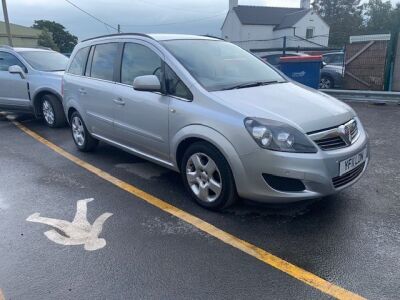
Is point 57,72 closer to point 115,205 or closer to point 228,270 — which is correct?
point 115,205

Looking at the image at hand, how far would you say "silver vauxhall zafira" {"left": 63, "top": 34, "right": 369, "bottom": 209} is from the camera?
3346 millimetres

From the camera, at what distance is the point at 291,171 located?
328 centimetres

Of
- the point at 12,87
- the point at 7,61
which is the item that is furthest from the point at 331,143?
the point at 7,61

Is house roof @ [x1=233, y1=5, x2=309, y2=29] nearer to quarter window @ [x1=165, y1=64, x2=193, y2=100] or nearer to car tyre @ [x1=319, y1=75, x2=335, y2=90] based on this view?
car tyre @ [x1=319, y1=75, x2=335, y2=90]

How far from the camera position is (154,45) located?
442 cm

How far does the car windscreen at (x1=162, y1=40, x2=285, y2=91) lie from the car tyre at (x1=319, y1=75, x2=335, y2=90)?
8229mm

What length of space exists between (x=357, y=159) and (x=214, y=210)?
1.48 meters

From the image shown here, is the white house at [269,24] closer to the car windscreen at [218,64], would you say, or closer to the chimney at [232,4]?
the chimney at [232,4]

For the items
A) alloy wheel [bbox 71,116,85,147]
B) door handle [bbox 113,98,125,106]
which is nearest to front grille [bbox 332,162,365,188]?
door handle [bbox 113,98,125,106]

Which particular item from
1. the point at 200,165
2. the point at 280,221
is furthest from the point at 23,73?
the point at 280,221

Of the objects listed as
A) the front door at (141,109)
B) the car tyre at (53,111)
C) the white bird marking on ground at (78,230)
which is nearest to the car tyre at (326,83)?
the car tyre at (53,111)

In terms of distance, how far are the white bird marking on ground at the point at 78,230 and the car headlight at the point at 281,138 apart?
5.46 ft

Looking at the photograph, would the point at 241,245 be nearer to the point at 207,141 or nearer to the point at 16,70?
the point at 207,141

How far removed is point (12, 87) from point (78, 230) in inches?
242
